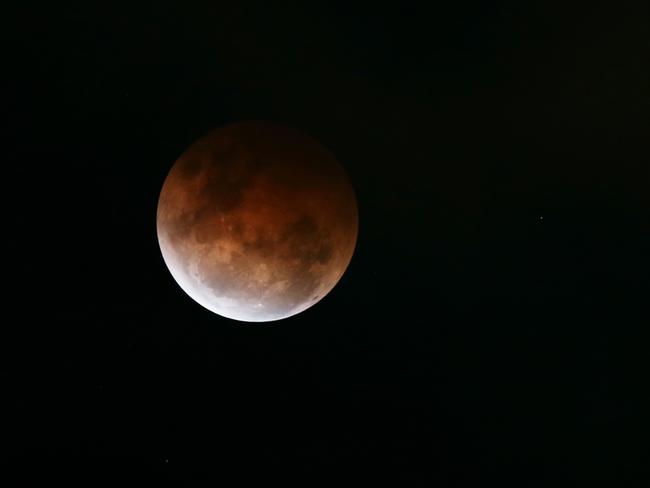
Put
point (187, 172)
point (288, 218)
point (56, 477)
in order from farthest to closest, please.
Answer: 1. point (56, 477)
2. point (187, 172)
3. point (288, 218)

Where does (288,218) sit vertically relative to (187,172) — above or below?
below

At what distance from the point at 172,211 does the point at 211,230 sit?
481 mm

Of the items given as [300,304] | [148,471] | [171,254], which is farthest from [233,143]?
[148,471]

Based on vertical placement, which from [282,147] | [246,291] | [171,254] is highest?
[282,147]

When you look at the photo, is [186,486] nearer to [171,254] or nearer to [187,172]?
[171,254]

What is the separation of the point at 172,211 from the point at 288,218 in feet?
3.14

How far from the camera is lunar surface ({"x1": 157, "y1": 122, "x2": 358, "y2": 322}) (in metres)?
4.19

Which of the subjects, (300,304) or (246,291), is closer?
(246,291)

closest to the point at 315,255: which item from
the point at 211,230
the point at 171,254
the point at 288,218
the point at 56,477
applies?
the point at 288,218

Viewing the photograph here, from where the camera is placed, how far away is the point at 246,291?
4375 mm

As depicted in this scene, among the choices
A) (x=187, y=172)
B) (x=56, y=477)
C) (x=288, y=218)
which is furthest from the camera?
(x=56, y=477)

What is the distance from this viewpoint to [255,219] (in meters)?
4.16

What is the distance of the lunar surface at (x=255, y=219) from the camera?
4.19 meters

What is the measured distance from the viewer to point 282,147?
4.40 m
